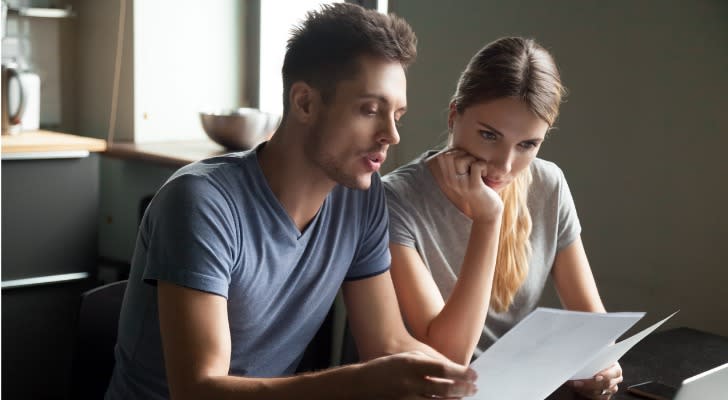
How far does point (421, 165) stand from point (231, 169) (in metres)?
0.50

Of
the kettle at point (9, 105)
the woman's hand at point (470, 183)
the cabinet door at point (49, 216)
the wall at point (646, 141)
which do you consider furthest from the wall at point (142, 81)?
the woman's hand at point (470, 183)

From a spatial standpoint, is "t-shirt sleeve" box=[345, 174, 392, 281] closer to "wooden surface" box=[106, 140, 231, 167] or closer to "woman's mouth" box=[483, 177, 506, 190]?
"woman's mouth" box=[483, 177, 506, 190]

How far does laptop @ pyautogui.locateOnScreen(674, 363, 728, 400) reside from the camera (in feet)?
3.23

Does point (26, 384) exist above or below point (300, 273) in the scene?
below

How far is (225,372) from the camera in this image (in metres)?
1.12

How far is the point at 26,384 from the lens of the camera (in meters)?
2.90

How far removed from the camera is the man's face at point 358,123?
1287 millimetres

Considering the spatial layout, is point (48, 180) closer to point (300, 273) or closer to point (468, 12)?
point (468, 12)

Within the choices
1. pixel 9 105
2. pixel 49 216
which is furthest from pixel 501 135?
pixel 9 105

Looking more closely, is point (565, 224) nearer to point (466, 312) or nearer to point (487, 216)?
point (487, 216)

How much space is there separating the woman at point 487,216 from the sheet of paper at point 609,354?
0.85ft

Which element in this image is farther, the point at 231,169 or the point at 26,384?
the point at 26,384

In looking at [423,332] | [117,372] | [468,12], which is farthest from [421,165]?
[468,12]

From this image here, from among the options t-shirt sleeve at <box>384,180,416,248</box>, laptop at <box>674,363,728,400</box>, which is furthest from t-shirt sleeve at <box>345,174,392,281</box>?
laptop at <box>674,363,728,400</box>
